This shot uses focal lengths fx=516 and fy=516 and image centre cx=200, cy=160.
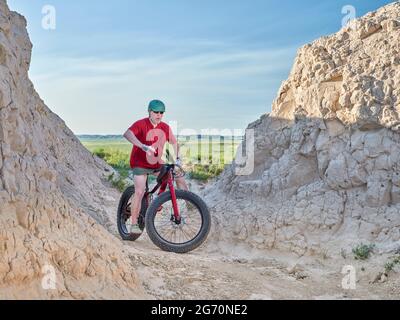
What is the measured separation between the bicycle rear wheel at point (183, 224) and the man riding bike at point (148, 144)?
0.39 m

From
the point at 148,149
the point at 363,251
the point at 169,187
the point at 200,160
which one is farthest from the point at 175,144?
the point at 200,160

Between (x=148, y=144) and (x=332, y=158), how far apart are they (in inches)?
119

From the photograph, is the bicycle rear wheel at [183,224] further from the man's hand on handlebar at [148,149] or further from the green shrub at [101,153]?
the green shrub at [101,153]

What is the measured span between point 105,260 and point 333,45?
6.05 m

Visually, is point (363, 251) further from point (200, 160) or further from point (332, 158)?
point (200, 160)

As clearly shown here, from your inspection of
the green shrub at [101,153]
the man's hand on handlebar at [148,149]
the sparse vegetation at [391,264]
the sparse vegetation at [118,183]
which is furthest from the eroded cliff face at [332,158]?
the green shrub at [101,153]

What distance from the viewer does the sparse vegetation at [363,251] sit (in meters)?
6.93

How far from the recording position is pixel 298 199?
834cm

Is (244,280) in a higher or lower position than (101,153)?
lower

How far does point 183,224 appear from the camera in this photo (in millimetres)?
6910

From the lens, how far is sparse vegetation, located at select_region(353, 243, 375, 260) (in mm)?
6930

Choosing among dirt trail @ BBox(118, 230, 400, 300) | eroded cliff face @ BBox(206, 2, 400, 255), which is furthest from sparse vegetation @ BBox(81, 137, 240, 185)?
dirt trail @ BBox(118, 230, 400, 300)
